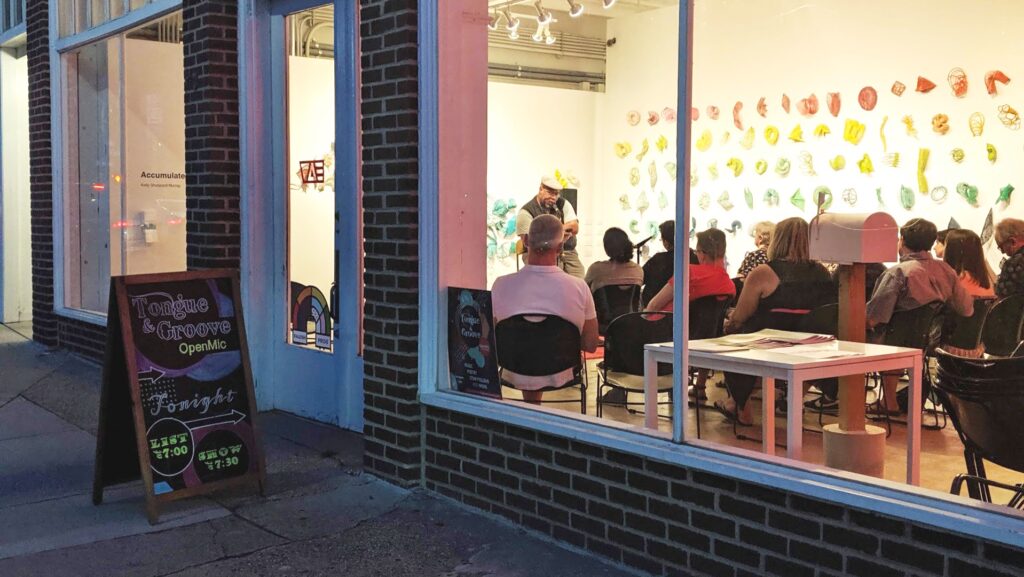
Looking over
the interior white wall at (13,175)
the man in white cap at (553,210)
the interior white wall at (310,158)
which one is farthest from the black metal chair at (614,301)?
the interior white wall at (13,175)

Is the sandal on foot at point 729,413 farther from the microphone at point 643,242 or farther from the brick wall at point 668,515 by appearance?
the brick wall at point 668,515

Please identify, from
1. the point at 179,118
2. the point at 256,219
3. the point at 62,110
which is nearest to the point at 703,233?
the point at 256,219

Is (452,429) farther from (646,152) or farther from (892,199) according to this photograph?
(892,199)

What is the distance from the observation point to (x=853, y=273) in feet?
16.0

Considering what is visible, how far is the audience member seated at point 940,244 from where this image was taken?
7910 millimetres

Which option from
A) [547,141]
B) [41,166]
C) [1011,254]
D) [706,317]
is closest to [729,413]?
[706,317]

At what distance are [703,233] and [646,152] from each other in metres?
2.06

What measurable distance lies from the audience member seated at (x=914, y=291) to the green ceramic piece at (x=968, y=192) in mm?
1409

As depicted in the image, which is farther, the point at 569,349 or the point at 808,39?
the point at 808,39

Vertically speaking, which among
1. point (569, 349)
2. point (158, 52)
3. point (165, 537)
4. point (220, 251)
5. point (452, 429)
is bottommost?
point (165, 537)

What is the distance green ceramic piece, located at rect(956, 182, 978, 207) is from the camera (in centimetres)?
829

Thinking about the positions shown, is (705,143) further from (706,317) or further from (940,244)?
(940,244)

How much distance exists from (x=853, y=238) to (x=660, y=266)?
226cm

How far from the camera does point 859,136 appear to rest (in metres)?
8.94
